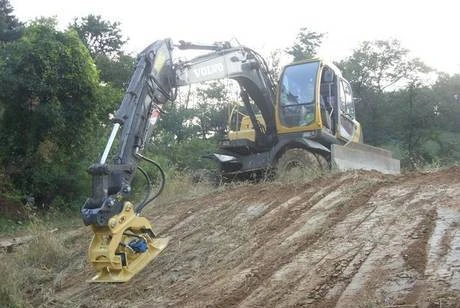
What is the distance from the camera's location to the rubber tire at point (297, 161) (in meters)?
11.4

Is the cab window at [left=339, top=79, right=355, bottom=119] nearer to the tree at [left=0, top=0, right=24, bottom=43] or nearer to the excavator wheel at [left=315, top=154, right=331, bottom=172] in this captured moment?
the excavator wheel at [left=315, top=154, right=331, bottom=172]

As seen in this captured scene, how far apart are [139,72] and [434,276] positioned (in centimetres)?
462

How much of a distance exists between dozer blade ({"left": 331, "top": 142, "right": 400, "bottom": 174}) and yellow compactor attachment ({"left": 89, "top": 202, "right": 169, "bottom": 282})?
5.11 metres

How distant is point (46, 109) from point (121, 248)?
385 inches

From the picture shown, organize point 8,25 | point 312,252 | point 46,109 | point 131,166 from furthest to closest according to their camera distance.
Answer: point 8,25 → point 46,109 → point 131,166 → point 312,252

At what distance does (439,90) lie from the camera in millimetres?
36875

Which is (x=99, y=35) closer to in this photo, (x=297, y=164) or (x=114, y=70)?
(x=114, y=70)

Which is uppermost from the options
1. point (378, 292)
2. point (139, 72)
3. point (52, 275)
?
point (139, 72)

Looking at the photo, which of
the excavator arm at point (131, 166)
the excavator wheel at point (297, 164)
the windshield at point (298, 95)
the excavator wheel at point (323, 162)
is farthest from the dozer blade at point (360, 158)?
the excavator arm at point (131, 166)

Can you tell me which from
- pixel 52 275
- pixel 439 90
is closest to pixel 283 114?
pixel 52 275

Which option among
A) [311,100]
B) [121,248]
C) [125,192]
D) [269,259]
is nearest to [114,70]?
[311,100]

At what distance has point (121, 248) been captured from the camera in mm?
6746

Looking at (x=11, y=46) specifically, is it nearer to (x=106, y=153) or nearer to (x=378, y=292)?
(x=106, y=153)

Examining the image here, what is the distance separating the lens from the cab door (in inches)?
503
